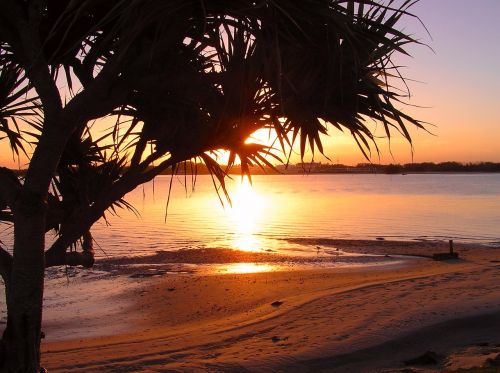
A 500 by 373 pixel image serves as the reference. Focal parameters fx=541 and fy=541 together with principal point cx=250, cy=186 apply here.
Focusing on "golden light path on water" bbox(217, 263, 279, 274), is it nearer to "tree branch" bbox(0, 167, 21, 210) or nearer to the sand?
the sand

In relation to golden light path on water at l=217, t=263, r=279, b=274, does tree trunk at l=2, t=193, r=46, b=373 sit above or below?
above

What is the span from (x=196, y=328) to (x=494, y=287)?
5.93 metres

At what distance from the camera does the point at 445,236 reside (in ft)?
91.1

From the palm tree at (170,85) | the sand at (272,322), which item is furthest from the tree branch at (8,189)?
the sand at (272,322)

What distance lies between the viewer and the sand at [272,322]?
22.8 feet

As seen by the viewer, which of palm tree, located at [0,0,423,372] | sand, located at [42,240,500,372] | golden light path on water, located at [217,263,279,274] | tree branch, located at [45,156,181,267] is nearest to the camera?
palm tree, located at [0,0,423,372]

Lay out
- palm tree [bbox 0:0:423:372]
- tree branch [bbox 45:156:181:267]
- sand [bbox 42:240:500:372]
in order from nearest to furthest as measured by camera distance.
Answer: palm tree [bbox 0:0:423:372] → tree branch [bbox 45:156:181:267] → sand [bbox 42:240:500:372]

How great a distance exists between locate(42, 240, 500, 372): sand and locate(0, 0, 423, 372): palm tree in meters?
2.97

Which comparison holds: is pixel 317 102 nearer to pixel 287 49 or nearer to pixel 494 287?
pixel 287 49

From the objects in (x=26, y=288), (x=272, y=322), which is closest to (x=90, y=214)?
(x=26, y=288)

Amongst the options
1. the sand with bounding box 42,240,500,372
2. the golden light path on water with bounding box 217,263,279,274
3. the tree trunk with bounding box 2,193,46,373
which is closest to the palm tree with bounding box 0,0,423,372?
the tree trunk with bounding box 2,193,46,373

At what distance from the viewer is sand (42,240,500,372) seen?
6938mm

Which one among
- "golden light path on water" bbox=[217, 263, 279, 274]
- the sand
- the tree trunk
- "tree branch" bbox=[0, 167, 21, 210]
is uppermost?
"tree branch" bbox=[0, 167, 21, 210]

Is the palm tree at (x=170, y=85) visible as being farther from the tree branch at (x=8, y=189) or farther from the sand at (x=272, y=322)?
the sand at (x=272, y=322)
